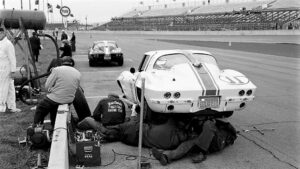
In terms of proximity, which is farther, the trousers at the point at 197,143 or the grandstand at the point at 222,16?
the grandstand at the point at 222,16

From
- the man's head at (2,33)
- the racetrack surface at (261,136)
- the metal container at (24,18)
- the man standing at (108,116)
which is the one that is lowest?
the racetrack surface at (261,136)

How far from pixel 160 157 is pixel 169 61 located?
251cm

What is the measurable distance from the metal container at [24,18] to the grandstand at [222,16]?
109 feet

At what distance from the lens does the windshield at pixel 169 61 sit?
7633mm

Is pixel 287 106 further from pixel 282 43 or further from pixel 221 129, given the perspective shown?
pixel 282 43

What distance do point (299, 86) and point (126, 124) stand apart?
321 inches

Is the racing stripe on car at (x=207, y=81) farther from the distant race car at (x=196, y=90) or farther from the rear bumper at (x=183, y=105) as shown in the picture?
the rear bumper at (x=183, y=105)

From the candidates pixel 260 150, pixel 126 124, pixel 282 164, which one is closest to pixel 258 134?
pixel 260 150

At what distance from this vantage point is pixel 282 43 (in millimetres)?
35000

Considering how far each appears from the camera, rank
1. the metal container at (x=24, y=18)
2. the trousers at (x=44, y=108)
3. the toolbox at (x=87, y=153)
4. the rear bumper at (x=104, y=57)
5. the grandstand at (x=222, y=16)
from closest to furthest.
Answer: the toolbox at (x=87, y=153), the trousers at (x=44, y=108), the metal container at (x=24, y=18), the rear bumper at (x=104, y=57), the grandstand at (x=222, y=16)

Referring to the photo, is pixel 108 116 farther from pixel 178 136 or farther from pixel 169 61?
pixel 169 61

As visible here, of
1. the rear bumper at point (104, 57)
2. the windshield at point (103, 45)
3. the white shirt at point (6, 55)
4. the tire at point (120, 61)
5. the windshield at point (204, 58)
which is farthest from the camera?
the windshield at point (103, 45)

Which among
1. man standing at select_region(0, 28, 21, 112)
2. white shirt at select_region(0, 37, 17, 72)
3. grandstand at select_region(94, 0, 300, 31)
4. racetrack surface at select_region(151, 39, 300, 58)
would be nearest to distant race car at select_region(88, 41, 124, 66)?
man standing at select_region(0, 28, 21, 112)

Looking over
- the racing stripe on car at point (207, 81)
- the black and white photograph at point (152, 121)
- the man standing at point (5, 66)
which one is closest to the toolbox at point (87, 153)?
the black and white photograph at point (152, 121)
